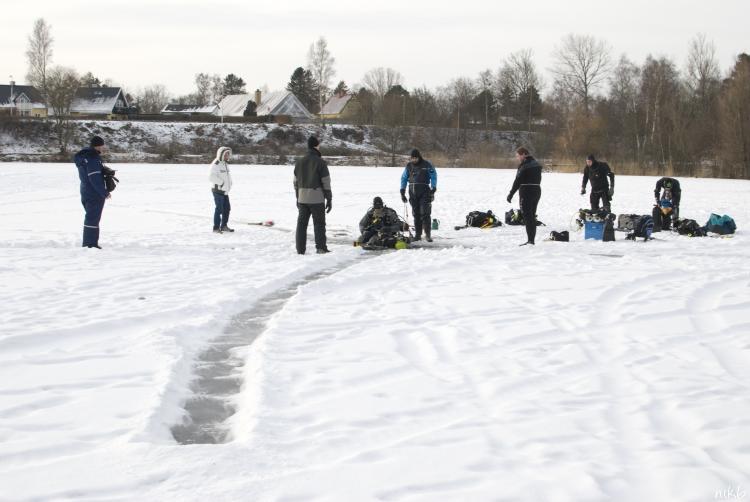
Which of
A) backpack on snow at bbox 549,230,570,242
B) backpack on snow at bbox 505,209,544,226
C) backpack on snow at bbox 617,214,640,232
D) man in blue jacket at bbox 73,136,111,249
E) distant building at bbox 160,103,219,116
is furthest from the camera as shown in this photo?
distant building at bbox 160,103,219,116

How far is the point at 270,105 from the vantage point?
80.4m

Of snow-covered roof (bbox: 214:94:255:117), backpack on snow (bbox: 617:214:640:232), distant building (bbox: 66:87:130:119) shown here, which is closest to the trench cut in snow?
backpack on snow (bbox: 617:214:640:232)

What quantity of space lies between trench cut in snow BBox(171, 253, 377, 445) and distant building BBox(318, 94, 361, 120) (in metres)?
80.7

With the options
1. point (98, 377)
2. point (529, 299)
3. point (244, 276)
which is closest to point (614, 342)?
point (529, 299)

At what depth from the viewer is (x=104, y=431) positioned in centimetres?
401

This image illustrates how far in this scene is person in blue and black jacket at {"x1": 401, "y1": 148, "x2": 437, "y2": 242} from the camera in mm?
12883

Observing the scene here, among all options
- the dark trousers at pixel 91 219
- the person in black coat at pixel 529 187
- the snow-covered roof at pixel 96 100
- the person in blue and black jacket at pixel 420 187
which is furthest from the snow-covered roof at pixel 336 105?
the dark trousers at pixel 91 219

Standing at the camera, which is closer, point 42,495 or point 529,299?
point 42,495

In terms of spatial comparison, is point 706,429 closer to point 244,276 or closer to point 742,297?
point 742,297

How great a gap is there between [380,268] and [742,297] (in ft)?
14.3

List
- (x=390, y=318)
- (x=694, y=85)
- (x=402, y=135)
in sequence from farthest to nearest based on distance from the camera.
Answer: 1. (x=402, y=135)
2. (x=694, y=85)
3. (x=390, y=318)

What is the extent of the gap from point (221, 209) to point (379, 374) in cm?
1004

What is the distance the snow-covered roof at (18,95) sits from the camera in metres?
76.9

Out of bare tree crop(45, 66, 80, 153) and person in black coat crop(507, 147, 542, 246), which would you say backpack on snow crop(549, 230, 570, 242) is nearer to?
person in black coat crop(507, 147, 542, 246)
